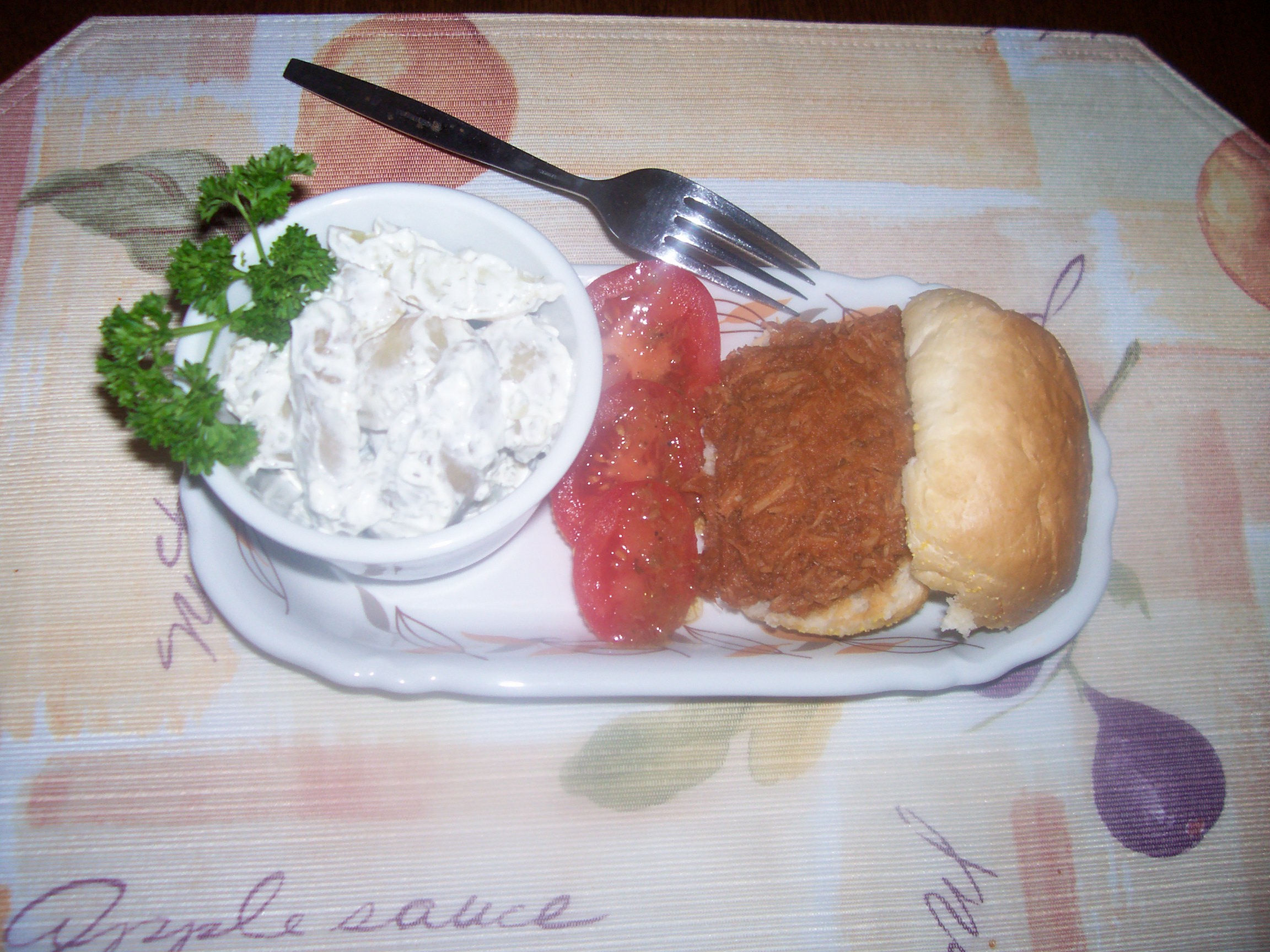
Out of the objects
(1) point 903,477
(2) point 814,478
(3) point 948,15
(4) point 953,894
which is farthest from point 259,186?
(3) point 948,15

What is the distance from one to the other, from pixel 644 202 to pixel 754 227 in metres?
0.35

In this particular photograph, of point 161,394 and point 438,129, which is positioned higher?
point 438,129

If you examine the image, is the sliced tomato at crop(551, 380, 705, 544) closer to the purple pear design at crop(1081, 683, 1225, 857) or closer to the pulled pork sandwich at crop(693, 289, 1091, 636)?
the pulled pork sandwich at crop(693, 289, 1091, 636)

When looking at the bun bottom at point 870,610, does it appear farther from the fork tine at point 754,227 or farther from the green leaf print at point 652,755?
the fork tine at point 754,227

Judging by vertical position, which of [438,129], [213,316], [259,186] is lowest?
[213,316]

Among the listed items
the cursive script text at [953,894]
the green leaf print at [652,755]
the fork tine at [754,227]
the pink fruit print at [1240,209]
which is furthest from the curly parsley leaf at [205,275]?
the pink fruit print at [1240,209]

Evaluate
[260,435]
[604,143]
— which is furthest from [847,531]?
[604,143]

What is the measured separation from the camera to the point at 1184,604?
7.56ft

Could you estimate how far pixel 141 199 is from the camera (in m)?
2.33

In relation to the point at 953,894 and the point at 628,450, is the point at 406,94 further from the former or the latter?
the point at 953,894

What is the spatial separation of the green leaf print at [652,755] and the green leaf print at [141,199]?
1.90 meters

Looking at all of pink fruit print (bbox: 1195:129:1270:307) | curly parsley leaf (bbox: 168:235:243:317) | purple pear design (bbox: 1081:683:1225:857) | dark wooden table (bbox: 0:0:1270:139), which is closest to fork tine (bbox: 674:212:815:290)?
dark wooden table (bbox: 0:0:1270:139)

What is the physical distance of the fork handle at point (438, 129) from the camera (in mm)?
2277

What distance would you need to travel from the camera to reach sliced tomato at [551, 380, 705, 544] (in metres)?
1.97
